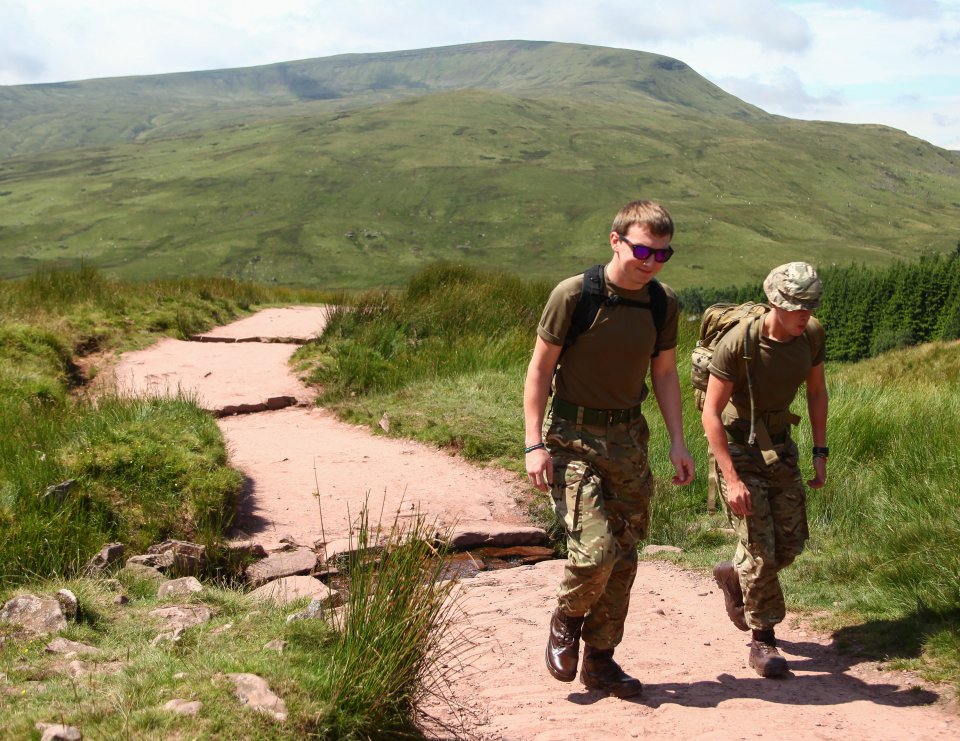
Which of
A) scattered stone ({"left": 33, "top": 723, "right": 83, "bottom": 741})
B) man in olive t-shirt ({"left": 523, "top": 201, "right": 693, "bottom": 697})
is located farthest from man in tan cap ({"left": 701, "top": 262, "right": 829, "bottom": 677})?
scattered stone ({"left": 33, "top": 723, "right": 83, "bottom": 741})

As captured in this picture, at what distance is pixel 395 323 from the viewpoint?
40.9 feet

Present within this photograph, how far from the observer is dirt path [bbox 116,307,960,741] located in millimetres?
3531

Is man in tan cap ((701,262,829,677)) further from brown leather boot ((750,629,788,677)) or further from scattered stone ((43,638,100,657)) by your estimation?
scattered stone ((43,638,100,657))

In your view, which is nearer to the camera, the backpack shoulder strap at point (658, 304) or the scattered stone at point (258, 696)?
the scattered stone at point (258, 696)

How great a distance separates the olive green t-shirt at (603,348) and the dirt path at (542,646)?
1.05 metres

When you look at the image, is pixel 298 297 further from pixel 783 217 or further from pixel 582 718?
pixel 783 217

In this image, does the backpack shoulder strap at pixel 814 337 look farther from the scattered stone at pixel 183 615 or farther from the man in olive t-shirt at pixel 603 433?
the scattered stone at pixel 183 615

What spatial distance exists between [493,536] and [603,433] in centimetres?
322

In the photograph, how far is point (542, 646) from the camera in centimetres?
444

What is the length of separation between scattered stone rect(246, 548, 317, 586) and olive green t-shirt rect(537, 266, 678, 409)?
269 centimetres

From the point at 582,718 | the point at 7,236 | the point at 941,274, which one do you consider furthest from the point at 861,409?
the point at 7,236

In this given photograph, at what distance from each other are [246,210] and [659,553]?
165 metres

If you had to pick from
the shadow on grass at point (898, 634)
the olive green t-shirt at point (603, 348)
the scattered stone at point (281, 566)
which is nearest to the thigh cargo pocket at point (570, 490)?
the olive green t-shirt at point (603, 348)

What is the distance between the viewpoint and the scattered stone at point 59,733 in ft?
8.82
